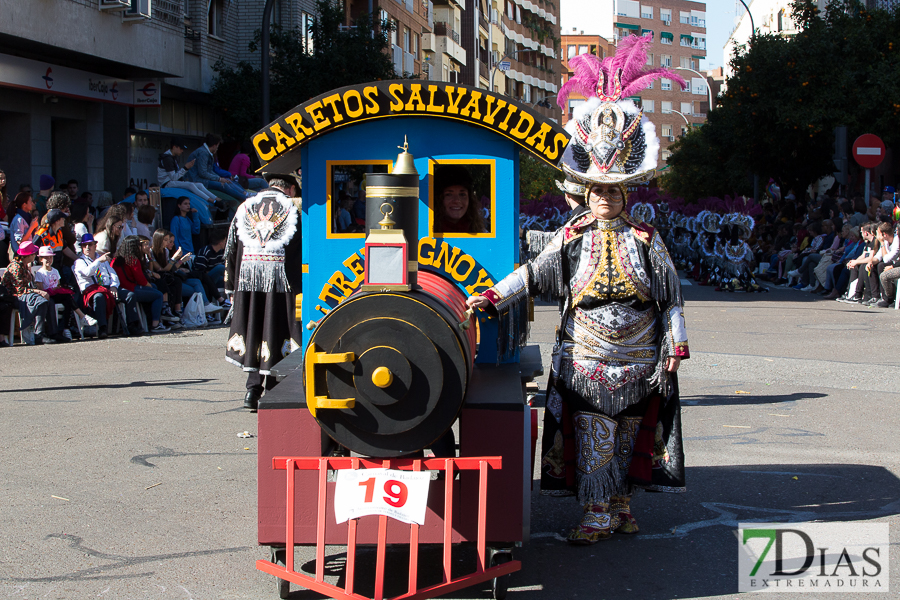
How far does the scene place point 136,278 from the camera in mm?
14422

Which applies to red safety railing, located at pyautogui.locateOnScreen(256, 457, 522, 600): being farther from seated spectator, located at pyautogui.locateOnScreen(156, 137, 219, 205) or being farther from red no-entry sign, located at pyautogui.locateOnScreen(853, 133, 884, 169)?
red no-entry sign, located at pyautogui.locateOnScreen(853, 133, 884, 169)

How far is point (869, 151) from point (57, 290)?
641 inches

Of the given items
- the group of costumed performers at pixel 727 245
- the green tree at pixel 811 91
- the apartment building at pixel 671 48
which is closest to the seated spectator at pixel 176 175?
the group of costumed performers at pixel 727 245

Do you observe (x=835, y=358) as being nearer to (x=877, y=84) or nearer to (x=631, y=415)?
(x=631, y=415)

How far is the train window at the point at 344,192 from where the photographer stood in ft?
17.5

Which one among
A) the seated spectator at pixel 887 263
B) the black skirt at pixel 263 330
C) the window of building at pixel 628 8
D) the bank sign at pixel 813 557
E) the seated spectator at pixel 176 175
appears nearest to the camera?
the bank sign at pixel 813 557

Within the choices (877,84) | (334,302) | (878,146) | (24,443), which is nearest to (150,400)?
(24,443)

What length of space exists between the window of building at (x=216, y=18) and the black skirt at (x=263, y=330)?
803 inches

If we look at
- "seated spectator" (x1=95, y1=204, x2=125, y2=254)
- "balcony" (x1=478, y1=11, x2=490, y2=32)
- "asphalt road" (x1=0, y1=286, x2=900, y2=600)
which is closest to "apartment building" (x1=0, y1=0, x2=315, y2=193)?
"seated spectator" (x1=95, y1=204, x2=125, y2=254)

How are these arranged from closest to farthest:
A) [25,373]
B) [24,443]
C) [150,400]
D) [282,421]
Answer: [282,421], [24,443], [150,400], [25,373]

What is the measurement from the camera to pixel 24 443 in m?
7.23

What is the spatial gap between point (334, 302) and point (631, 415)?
1639 millimetres

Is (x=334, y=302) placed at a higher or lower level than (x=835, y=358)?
higher

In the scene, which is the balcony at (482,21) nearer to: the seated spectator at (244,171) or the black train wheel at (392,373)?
the seated spectator at (244,171)
